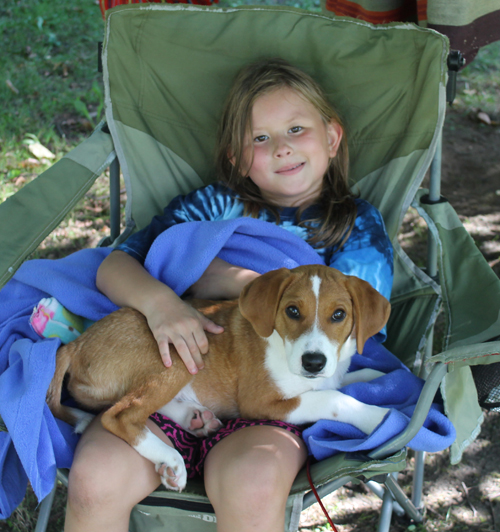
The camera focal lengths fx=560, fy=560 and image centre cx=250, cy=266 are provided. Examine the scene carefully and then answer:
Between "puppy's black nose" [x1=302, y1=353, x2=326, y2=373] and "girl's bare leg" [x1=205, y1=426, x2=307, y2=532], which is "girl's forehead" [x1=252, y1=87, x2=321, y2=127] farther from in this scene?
"girl's bare leg" [x1=205, y1=426, x2=307, y2=532]

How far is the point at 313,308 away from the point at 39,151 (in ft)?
11.4

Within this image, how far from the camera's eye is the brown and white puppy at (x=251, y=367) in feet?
5.79

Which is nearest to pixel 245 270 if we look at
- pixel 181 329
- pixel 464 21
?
pixel 181 329

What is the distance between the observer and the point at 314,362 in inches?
67.6

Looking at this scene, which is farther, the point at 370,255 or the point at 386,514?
the point at 370,255

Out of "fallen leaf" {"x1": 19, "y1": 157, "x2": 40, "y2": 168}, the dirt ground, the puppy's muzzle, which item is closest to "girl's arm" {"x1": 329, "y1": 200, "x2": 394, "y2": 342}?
the puppy's muzzle

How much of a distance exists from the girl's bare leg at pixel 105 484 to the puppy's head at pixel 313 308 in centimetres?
56

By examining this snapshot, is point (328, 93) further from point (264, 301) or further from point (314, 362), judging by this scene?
point (314, 362)

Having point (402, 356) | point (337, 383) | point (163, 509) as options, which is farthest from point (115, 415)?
point (402, 356)

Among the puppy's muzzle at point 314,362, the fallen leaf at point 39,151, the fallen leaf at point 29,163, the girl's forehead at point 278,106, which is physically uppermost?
the girl's forehead at point 278,106

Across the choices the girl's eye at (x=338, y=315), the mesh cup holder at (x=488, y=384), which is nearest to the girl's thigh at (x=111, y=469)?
the girl's eye at (x=338, y=315)

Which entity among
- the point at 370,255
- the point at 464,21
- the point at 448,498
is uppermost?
the point at 464,21

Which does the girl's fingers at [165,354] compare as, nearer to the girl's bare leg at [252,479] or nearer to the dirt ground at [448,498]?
the girl's bare leg at [252,479]

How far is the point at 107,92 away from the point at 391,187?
4.76ft
